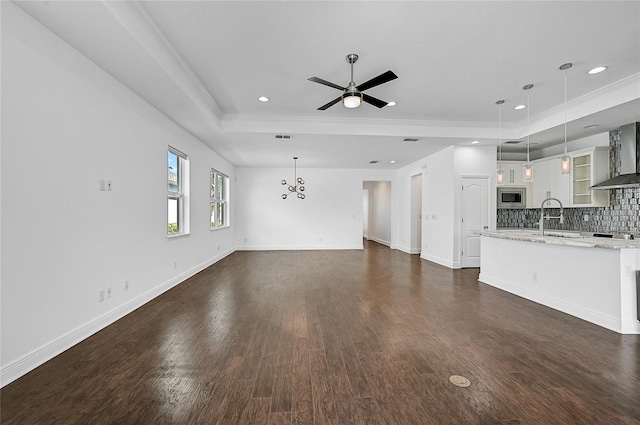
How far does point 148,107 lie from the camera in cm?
392

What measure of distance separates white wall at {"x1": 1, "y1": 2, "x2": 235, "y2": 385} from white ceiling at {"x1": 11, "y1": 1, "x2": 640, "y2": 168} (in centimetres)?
28

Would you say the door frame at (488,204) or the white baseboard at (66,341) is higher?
the door frame at (488,204)

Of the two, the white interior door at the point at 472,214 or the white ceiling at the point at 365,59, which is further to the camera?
the white interior door at the point at 472,214

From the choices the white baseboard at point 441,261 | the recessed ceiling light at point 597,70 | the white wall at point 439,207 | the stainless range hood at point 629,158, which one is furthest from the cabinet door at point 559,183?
the recessed ceiling light at point 597,70

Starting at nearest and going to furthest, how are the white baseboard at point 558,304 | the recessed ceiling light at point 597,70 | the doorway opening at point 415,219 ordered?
the white baseboard at point 558,304 < the recessed ceiling light at point 597,70 < the doorway opening at point 415,219

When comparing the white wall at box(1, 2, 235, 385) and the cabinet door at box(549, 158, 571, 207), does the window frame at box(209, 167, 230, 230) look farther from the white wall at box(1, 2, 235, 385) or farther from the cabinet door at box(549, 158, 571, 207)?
the cabinet door at box(549, 158, 571, 207)

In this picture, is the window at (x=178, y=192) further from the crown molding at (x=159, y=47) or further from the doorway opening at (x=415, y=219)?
the doorway opening at (x=415, y=219)

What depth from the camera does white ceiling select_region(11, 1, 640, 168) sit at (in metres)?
2.51

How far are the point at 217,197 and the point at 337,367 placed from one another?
6.21 metres

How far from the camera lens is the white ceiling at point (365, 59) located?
251 cm

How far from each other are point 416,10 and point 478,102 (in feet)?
8.97

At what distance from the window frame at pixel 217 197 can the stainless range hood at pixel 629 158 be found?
7.69 meters

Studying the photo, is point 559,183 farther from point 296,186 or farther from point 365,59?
point 296,186

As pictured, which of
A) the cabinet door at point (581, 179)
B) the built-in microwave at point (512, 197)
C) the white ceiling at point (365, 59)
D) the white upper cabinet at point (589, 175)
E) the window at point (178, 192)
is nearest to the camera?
the white ceiling at point (365, 59)
